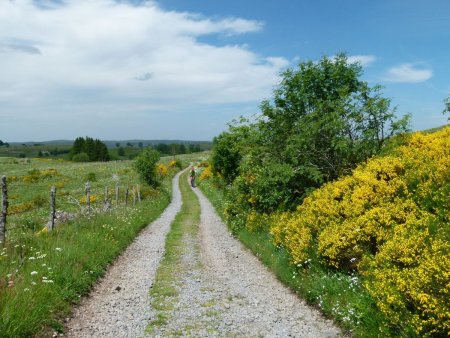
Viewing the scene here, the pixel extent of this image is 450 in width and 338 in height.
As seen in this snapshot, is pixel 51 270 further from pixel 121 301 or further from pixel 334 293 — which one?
pixel 334 293

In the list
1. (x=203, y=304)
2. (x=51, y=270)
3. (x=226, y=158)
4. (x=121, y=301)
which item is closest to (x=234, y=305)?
(x=203, y=304)

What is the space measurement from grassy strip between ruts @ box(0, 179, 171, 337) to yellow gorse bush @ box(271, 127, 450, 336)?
6.18m

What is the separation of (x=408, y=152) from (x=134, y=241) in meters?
12.7

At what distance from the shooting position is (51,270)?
34.3ft

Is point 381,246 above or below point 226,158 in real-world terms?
below

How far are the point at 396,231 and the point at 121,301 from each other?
22.8 feet

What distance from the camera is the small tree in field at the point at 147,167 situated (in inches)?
1873

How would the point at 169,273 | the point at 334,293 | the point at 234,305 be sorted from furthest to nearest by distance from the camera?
the point at 169,273 → the point at 234,305 → the point at 334,293

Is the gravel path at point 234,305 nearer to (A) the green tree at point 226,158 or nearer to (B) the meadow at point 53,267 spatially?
(B) the meadow at point 53,267

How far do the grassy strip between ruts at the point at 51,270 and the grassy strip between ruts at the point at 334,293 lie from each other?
571 centimetres

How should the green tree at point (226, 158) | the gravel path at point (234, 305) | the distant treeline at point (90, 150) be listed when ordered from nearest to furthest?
the gravel path at point (234, 305) < the green tree at point (226, 158) < the distant treeline at point (90, 150)

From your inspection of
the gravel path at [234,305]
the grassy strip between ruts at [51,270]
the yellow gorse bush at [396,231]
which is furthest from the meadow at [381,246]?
the grassy strip between ruts at [51,270]

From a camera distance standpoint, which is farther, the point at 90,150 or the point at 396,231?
the point at 90,150

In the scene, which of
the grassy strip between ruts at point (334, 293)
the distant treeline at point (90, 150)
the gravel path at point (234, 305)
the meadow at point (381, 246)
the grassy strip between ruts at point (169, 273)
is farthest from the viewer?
the distant treeline at point (90, 150)
